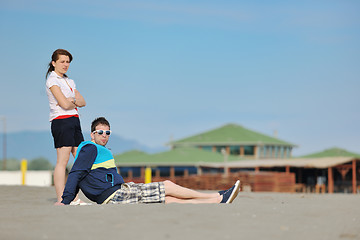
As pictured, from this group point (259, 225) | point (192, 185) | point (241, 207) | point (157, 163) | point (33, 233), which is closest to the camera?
point (33, 233)

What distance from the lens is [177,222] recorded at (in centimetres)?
550

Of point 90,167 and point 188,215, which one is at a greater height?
point 90,167

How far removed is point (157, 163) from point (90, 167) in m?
56.1

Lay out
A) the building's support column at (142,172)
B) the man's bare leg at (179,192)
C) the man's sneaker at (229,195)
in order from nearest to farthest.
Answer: the man's bare leg at (179,192) < the man's sneaker at (229,195) < the building's support column at (142,172)

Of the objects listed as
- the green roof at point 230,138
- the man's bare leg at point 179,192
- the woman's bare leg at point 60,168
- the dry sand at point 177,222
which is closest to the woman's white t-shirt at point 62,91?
the woman's bare leg at point 60,168

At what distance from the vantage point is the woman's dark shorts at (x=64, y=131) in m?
7.85

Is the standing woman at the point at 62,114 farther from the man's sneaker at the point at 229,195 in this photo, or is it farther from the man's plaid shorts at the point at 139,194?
the man's sneaker at the point at 229,195

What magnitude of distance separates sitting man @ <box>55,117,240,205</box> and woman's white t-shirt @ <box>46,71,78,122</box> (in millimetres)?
946

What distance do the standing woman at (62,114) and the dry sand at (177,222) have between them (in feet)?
3.44

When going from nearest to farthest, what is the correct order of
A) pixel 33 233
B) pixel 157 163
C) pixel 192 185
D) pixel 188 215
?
pixel 33 233 < pixel 188 215 < pixel 192 185 < pixel 157 163

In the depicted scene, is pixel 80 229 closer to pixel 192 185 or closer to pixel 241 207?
pixel 241 207

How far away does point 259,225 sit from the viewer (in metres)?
5.45

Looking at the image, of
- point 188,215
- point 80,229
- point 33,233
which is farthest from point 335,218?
point 33,233

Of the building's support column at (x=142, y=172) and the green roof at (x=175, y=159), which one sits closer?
the green roof at (x=175, y=159)
